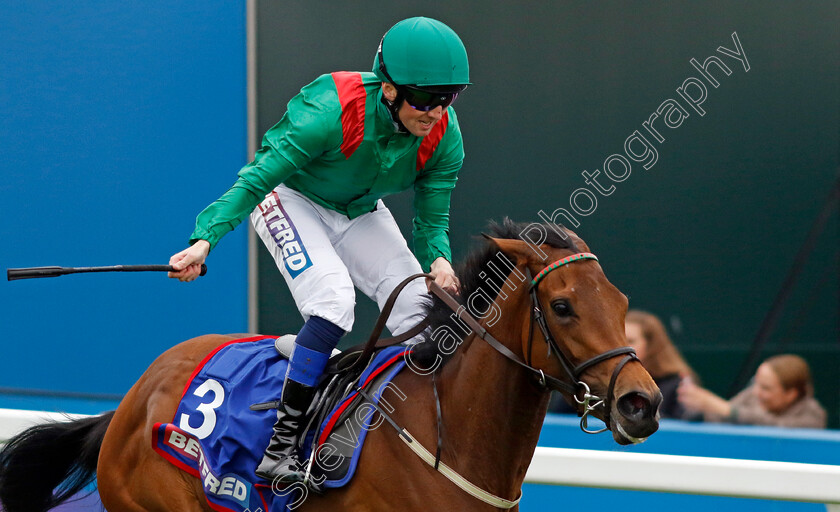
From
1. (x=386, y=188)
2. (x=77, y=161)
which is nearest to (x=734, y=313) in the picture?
(x=386, y=188)

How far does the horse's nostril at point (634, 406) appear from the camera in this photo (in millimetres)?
2135

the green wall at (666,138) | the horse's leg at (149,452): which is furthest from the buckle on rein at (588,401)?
the green wall at (666,138)

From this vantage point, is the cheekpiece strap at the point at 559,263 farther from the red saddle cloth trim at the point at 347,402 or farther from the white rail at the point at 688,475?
the white rail at the point at 688,475

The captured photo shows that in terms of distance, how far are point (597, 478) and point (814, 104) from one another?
2020 mm

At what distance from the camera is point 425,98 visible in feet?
8.91

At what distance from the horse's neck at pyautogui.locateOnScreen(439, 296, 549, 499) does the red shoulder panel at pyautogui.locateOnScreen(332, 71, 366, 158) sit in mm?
762

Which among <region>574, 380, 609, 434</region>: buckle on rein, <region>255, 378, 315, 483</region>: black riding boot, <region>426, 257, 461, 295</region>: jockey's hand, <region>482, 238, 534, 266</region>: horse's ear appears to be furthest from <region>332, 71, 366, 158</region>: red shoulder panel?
<region>574, 380, 609, 434</region>: buckle on rein

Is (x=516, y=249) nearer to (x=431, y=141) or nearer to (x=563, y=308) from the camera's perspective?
(x=563, y=308)

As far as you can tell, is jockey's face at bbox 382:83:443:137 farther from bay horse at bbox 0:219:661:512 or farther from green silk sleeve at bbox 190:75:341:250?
bay horse at bbox 0:219:661:512

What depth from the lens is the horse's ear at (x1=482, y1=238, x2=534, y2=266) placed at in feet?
8.08

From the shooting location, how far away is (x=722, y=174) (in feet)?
14.3

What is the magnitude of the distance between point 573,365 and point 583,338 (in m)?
0.08

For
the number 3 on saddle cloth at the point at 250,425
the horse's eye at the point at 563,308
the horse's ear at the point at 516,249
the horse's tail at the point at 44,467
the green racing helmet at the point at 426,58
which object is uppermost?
the green racing helmet at the point at 426,58

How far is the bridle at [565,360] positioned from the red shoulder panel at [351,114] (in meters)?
0.69
